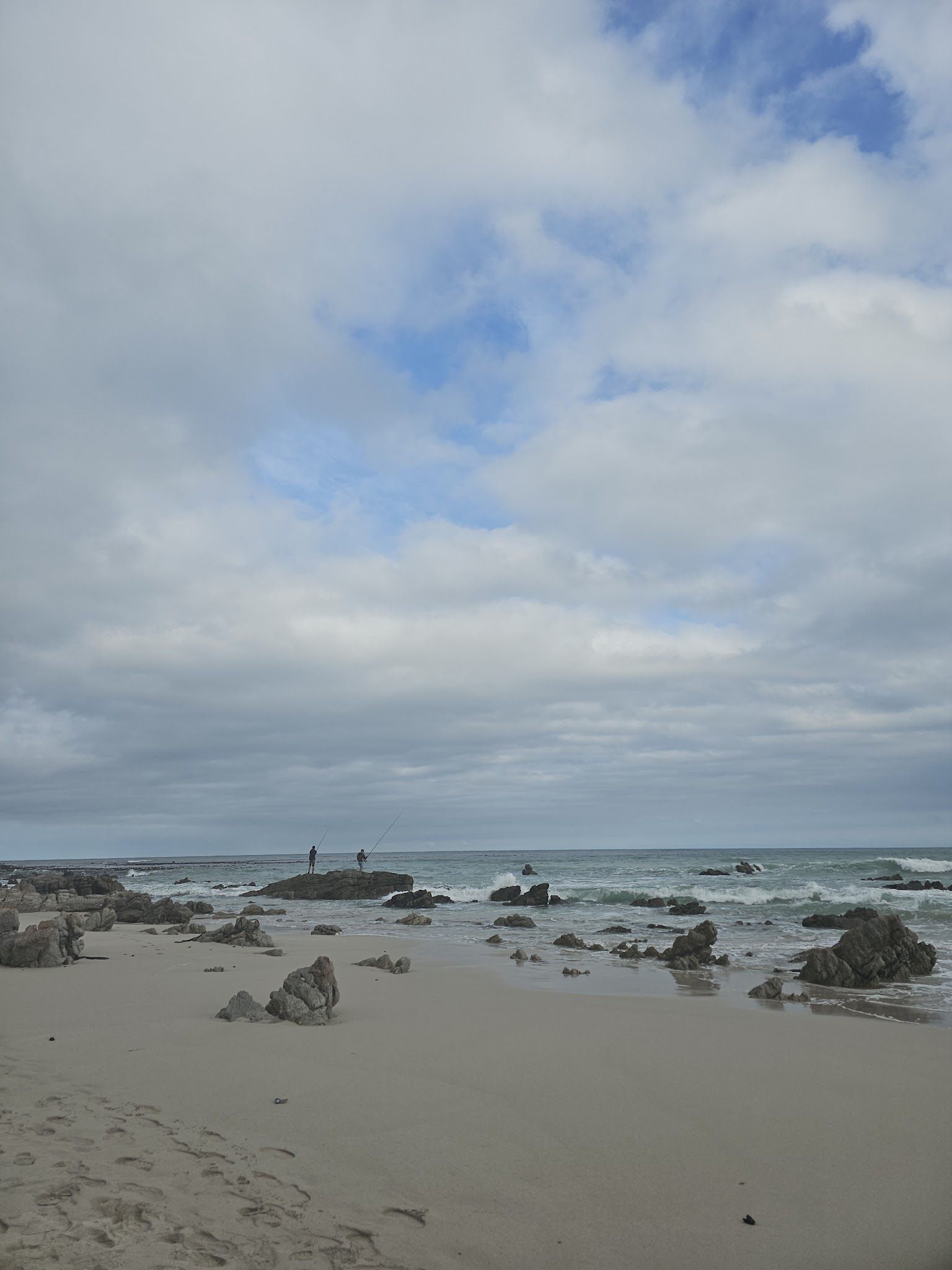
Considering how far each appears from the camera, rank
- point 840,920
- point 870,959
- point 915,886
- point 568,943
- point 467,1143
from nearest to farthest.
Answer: point 467,1143
point 870,959
point 568,943
point 840,920
point 915,886

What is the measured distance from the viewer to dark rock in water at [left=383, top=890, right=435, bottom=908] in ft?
139

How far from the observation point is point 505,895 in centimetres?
4600

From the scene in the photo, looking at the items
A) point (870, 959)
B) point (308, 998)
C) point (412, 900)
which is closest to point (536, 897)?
point (412, 900)

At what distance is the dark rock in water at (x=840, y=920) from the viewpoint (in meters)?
24.6

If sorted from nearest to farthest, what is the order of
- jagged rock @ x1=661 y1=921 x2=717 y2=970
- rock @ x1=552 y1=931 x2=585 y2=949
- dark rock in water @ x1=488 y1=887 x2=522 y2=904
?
jagged rock @ x1=661 y1=921 x2=717 y2=970 → rock @ x1=552 y1=931 x2=585 y2=949 → dark rock in water @ x1=488 y1=887 x2=522 y2=904

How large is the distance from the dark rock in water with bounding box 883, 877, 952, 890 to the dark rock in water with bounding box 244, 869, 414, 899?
31.3m

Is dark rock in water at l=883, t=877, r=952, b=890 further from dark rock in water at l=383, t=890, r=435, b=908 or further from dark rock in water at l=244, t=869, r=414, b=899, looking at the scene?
dark rock in water at l=244, t=869, r=414, b=899

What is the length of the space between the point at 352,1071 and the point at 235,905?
36310 mm

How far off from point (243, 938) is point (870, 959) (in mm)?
13752

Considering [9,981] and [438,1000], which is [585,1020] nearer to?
[438,1000]

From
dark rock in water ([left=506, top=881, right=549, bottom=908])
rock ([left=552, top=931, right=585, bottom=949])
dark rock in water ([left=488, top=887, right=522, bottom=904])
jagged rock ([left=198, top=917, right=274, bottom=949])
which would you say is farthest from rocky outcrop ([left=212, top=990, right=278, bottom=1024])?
dark rock in water ([left=488, top=887, right=522, bottom=904])

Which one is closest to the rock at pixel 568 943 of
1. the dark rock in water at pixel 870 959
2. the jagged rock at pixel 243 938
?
the dark rock in water at pixel 870 959

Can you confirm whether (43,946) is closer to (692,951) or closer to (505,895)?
(692,951)

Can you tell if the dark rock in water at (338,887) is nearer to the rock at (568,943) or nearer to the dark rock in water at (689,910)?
the dark rock in water at (689,910)
